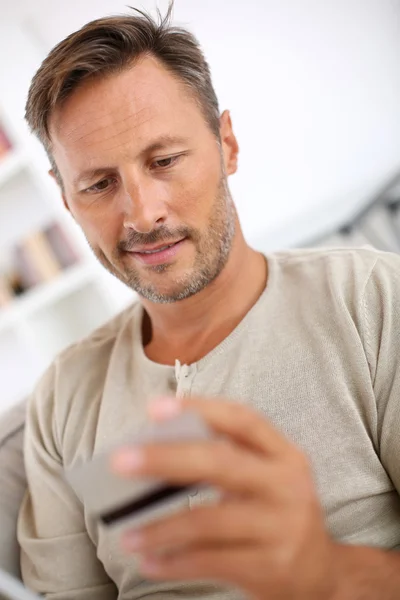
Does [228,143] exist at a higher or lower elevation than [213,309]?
higher

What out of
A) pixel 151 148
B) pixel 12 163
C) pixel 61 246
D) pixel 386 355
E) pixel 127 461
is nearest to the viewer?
pixel 127 461

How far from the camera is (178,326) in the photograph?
40.9 inches

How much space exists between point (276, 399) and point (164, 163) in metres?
0.39

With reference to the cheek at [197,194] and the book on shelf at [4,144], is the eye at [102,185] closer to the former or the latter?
the cheek at [197,194]

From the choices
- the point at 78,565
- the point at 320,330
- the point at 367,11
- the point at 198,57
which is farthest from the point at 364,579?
the point at 367,11

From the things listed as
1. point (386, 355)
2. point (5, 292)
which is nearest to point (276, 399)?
point (386, 355)

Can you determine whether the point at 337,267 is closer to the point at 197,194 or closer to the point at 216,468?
the point at 197,194

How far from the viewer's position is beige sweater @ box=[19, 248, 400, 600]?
2.59 ft

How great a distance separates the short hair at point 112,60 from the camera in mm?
915

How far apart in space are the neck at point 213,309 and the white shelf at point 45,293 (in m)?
1.49

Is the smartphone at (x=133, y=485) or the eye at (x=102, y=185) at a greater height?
the eye at (x=102, y=185)

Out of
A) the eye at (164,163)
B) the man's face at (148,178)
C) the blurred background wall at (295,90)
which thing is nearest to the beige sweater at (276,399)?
the man's face at (148,178)

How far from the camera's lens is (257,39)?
1560mm

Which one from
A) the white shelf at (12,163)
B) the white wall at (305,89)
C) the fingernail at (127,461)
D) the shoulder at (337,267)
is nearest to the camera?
the fingernail at (127,461)
